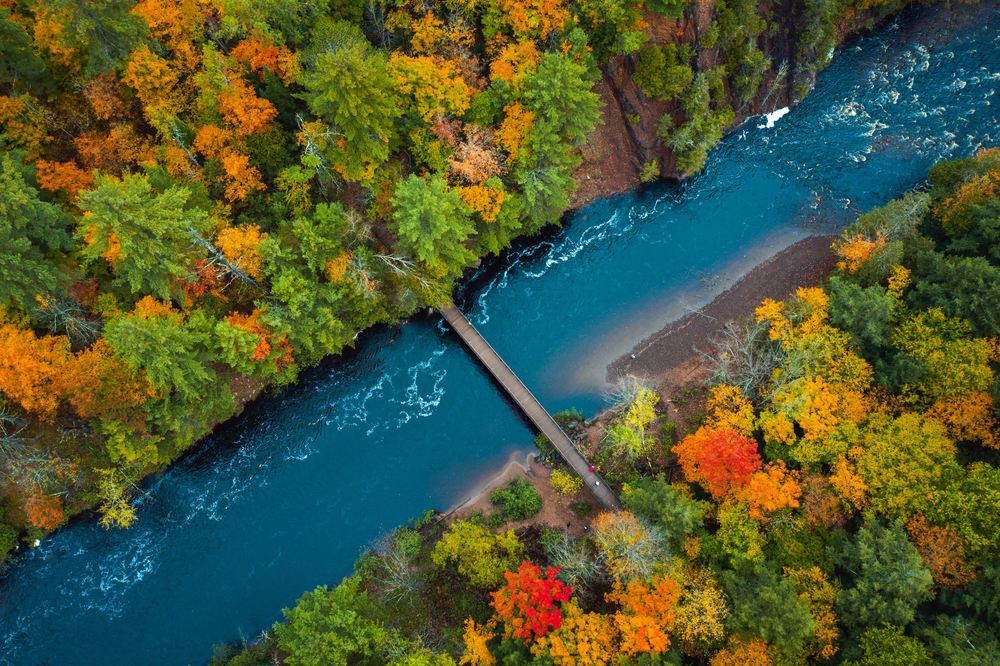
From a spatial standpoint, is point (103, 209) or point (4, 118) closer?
point (103, 209)

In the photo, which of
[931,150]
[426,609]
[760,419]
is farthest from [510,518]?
[931,150]

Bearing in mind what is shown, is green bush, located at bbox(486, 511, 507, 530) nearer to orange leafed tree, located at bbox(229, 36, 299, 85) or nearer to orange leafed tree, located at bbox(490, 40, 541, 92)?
orange leafed tree, located at bbox(490, 40, 541, 92)

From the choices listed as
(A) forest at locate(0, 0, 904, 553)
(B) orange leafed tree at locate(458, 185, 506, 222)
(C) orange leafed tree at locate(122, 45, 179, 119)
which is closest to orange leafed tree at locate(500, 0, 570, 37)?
(A) forest at locate(0, 0, 904, 553)

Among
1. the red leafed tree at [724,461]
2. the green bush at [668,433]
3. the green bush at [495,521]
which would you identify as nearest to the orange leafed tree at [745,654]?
the red leafed tree at [724,461]

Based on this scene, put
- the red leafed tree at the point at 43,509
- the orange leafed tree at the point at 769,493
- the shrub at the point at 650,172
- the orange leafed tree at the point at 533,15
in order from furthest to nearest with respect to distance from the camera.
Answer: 1. the shrub at the point at 650,172
2. the orange leafed tree at the point at 533,15
3. the red leafed tree at the point at 43,509
4. the orange leafed tree at the point at 769,493

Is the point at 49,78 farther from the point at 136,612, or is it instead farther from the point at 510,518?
the point at 510,518

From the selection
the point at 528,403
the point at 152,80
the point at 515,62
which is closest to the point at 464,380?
the point at 528,403

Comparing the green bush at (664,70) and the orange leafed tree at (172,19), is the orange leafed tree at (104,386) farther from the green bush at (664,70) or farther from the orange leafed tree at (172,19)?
the green bush at (664,70)

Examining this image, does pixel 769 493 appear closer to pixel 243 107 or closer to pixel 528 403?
pixel 528 403
